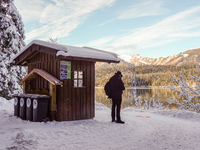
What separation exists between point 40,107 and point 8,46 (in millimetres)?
8666

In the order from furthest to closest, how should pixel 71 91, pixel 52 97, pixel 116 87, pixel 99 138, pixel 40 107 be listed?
1. pixel 71 91
2. pixel 116 87
3. pixel 52 97
4. pixel 40 107
5. pixel 99 138

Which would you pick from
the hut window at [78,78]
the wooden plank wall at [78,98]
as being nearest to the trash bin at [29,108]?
the wooden plank wall at [78,98]

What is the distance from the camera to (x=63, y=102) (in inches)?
337

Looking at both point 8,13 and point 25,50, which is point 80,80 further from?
point 8,13

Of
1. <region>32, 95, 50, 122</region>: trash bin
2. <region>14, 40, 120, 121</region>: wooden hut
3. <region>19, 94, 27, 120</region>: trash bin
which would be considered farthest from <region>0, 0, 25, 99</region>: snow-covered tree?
<region>32, 95, 50, 122</region>: trash bin

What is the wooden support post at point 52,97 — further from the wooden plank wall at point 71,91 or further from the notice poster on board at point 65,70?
the notice poster on board at point 65,70

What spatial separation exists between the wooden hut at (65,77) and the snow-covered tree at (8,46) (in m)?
5.38

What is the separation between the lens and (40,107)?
8.17m

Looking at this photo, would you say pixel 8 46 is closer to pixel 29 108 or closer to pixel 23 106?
pixel 23 106

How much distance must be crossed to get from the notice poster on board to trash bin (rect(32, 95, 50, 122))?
1.05m

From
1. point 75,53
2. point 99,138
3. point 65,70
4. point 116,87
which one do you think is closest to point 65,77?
point 65,70

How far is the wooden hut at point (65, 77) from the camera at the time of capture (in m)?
8.38

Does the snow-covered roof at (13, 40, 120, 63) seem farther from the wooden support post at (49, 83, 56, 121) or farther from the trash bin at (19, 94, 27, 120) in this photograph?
the trash bin at (19, 94, 27, 120)

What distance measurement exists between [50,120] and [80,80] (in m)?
2.12
